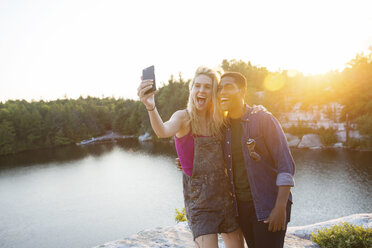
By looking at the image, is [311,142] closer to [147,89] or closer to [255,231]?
[255,231]

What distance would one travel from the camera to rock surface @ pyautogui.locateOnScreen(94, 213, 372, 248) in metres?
5.51

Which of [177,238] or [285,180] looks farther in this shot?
[177,238]

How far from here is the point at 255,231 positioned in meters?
2.40

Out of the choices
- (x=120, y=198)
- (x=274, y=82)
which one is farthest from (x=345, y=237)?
(x=274, y=82)

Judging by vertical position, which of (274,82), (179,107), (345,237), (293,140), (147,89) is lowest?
(293,140)

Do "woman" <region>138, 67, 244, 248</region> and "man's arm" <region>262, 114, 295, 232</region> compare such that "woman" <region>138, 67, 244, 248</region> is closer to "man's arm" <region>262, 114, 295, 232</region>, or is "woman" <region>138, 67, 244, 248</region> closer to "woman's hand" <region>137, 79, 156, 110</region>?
"woman's hand" <region>137, 79, 156, 110</region>

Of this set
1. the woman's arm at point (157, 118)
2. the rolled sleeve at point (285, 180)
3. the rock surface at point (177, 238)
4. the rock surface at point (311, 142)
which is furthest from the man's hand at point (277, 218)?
the rock surface at point (311, 142)

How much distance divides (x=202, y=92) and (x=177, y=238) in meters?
4.30

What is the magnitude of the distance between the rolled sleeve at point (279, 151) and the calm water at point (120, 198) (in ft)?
49.0

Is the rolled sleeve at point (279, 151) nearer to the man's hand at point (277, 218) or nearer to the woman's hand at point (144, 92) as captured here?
the man's hand at point (277, 218)

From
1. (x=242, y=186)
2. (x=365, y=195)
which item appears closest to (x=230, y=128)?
(x=242, y=186)

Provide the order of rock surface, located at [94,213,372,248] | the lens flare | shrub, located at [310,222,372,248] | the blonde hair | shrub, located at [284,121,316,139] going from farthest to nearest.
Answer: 1. the lens flare
2. shrub, located at [284,121,316,139]
3. rock surface, located at [94,213,372,248]
4. shrub, located at [310,222,372,248]
5. the blonde hair

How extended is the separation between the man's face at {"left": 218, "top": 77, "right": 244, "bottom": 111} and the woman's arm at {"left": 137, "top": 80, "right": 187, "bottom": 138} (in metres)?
0.43

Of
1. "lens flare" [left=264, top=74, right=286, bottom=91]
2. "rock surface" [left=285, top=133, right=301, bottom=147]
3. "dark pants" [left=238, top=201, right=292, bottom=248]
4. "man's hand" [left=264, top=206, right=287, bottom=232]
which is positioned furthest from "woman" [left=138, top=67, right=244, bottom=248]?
"lens flare" [left=264, top=74, right=286, bottom=91]
